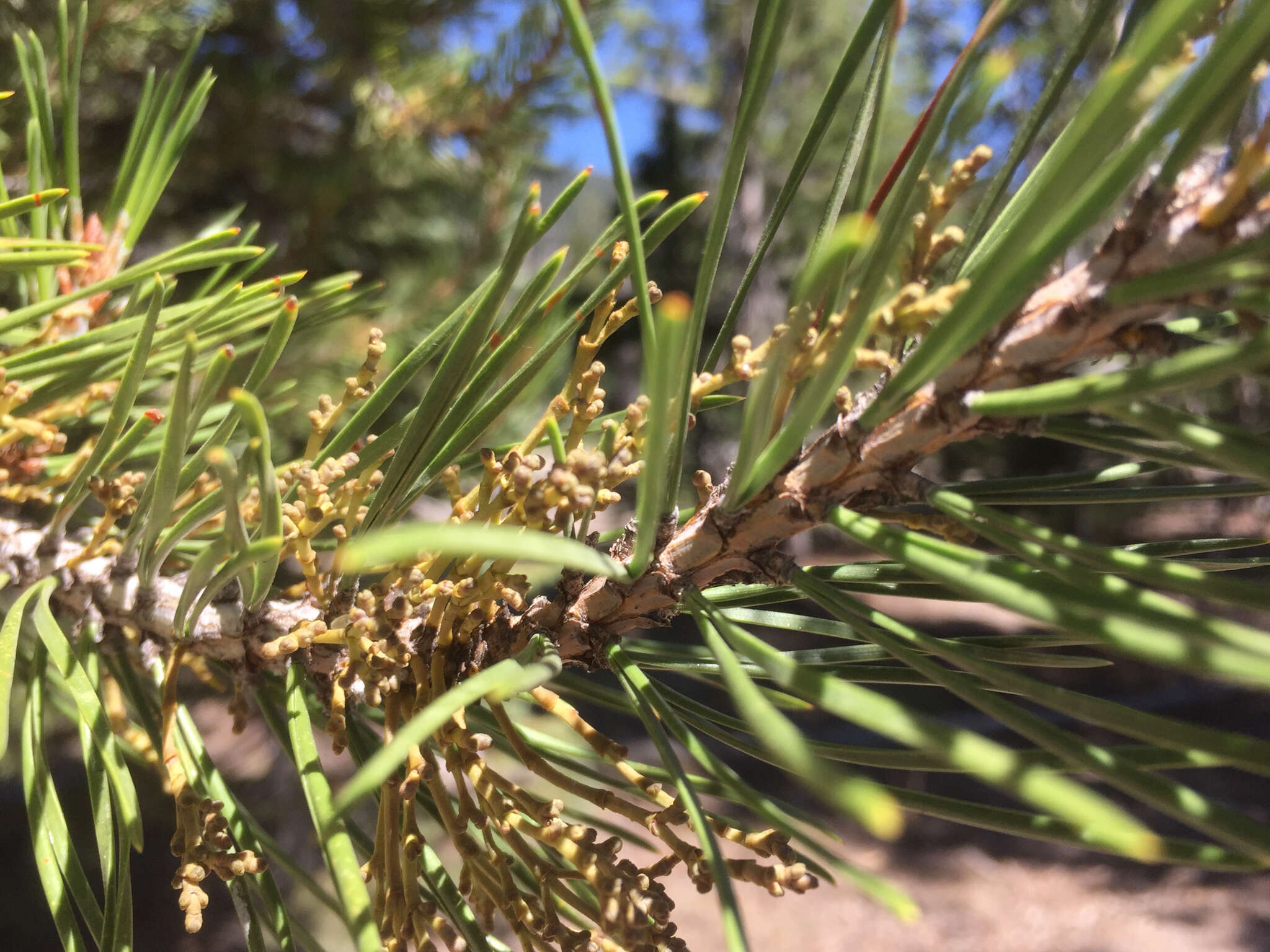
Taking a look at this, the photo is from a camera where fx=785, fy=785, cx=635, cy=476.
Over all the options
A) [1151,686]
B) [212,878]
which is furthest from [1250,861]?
[1151,686]

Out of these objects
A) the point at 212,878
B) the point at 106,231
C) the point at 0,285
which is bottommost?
→ the point at 212,878

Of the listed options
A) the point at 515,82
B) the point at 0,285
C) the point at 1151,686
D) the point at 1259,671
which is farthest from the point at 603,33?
the point at 1151,686

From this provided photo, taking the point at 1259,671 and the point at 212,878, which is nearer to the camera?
the point at 1259,671

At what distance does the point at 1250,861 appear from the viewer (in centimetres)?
17

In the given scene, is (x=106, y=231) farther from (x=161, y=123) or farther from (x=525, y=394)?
(x=525, y=394)

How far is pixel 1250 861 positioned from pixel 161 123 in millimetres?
500

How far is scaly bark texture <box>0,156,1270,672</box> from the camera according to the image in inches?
7.3

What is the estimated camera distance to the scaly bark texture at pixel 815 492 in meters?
0.19

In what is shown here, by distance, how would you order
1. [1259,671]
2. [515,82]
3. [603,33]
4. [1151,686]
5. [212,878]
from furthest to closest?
[1151,686], [212,878], [603,33], [515,82], [1259,671]

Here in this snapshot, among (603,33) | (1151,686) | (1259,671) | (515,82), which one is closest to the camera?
(1259,671)

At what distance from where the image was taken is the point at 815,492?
0.74 feet

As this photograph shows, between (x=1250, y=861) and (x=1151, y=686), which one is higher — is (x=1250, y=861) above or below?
above

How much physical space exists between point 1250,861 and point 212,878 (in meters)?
2.22

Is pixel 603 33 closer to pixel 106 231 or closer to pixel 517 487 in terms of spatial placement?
pixel 106 231
